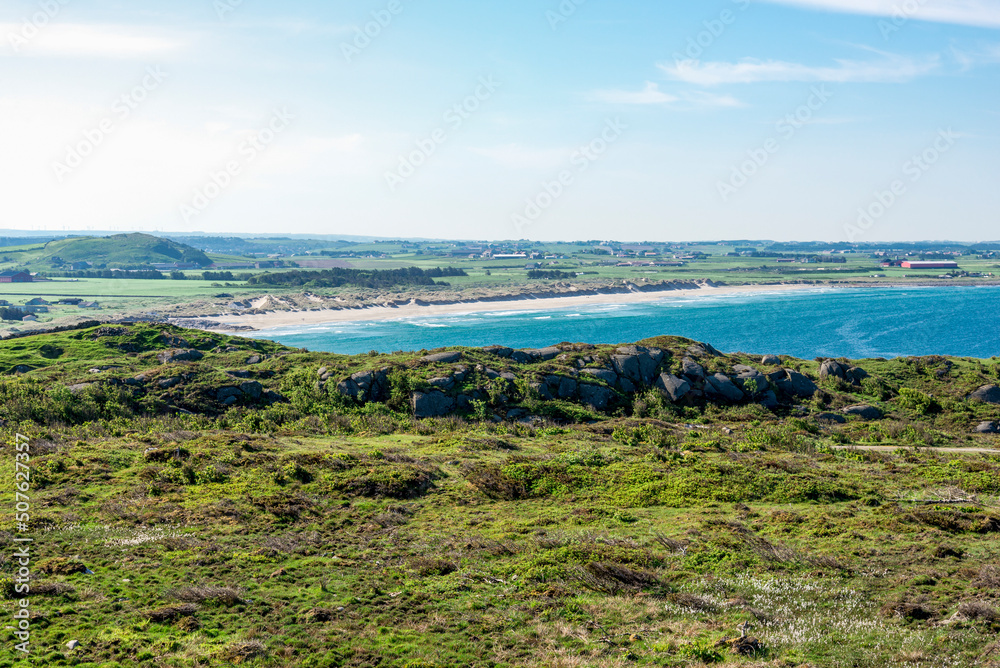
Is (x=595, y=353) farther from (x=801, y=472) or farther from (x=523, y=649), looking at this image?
(x=523, y=649)

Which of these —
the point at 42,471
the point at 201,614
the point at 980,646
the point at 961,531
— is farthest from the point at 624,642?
the point at 42,471

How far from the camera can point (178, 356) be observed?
53.6m

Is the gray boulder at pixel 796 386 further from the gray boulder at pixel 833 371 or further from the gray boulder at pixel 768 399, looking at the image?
the gray boulder at pixel 833 371

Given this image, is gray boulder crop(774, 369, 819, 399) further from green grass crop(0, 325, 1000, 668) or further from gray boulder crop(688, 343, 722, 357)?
green grass crop(0, 325, 1000, 668)

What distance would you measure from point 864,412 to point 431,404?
31.0 meters

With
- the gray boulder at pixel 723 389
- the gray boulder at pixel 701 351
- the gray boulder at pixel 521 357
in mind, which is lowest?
the gray boulder at pixel 723 389

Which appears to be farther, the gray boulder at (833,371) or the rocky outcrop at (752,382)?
the gray boulder at (833,371)

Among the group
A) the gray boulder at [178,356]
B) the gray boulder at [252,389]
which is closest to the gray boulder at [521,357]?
the gray boulder at [252,389]

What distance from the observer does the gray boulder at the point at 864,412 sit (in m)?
45.4

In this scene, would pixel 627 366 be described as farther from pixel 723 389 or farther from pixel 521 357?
pixel 521 357

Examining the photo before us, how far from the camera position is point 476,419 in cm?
4228

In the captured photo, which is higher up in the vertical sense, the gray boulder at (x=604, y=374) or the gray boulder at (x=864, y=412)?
the gray boulder at (x=604, y=374)

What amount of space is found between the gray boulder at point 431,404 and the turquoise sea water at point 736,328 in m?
63.1

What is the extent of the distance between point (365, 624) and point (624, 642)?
6107mm
